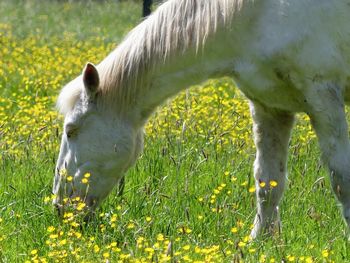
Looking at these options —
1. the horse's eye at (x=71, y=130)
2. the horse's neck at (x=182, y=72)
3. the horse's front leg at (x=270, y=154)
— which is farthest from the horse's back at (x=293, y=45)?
the horse's eye at (x=71, y=130)

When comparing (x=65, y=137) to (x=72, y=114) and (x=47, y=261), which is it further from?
(x=47, y=261)

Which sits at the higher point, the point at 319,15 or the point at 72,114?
the point at 319,15

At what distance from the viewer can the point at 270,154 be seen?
576cm

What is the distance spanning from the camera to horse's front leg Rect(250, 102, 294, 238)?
5.71 m

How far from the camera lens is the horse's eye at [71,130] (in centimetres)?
538

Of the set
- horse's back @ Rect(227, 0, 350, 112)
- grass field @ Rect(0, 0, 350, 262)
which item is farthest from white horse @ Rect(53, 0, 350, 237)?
grass field @ Rect(0, 0, 350, 262)

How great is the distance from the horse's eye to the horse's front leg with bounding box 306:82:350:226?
1.44 meters

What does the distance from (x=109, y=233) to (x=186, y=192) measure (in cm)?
65

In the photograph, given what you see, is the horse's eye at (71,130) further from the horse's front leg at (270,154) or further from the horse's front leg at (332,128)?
the horse's front leg at (332,128)

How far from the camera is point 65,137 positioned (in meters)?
5.44

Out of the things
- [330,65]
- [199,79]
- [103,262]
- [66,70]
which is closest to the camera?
[103,262]

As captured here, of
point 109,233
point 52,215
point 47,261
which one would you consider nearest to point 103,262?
point 47,261

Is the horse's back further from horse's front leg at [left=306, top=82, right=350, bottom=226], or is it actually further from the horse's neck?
the horse's neck

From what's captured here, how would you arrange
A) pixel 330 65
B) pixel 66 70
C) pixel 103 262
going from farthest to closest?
pixel 66 70
pixel 330 65
pixel 103 262
